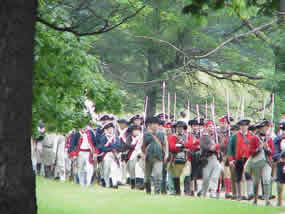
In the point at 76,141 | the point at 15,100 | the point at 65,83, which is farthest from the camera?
the point at 76,141

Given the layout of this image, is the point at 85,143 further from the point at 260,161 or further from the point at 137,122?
the point at 260,161

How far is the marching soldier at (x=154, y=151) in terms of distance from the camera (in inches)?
671

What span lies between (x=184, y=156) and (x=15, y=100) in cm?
1229

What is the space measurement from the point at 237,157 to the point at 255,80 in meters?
11.9

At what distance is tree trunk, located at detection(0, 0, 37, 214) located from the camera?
5969mm

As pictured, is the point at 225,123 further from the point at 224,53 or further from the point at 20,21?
the point at 20,21

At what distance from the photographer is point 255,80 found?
94.6 ft

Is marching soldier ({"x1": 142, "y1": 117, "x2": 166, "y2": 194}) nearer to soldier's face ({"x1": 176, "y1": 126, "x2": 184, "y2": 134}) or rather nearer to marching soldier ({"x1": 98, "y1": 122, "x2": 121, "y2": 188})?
soldier's face ({"x1": 176, "y1": 126, "x2": 184, "y2": 134})

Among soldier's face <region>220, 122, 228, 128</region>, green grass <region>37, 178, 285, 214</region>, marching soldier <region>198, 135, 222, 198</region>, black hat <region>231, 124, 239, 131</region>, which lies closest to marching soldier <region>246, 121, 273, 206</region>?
marching soldier <region>198, 135, 222, 198</region>

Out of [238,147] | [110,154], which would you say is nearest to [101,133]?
[110,154]

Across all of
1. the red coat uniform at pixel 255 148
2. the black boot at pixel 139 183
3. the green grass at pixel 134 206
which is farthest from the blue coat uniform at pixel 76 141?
the red coat uniform at pixel 255 148

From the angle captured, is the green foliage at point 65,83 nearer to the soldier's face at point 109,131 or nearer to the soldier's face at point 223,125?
the soldier's face at point 109,131

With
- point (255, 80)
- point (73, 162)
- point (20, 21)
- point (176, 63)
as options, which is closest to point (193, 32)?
point (176, 63)

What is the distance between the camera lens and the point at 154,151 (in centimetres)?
1702
